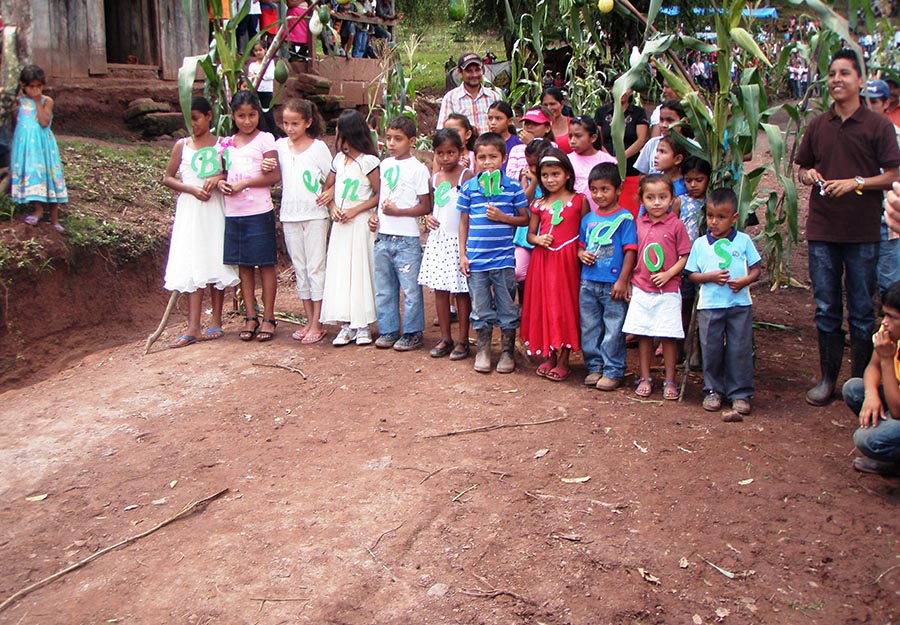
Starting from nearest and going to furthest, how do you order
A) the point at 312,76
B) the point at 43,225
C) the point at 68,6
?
the point at 43,225 → the point at 68,6 → the point at 312,76

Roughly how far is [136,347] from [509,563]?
397 cm

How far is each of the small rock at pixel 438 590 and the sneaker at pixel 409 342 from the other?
255cm

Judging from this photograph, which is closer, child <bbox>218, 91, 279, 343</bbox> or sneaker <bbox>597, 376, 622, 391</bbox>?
sneaker <bbox>597, 376, 622, 391</bbox>

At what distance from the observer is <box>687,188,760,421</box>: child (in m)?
4.45

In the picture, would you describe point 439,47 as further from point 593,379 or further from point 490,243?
point 593,379

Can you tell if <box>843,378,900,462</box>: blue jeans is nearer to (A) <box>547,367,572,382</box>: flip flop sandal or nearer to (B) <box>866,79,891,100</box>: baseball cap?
(A) <box>547,367,572,382</box>: flip flop sandal

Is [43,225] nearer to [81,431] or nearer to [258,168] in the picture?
[258,168]

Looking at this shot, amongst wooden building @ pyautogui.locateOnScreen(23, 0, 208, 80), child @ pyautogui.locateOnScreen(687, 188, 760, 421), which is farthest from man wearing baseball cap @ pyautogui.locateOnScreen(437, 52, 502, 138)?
wooden building @ pyautogui.locateOnScreen(23, 0, 208, 80)

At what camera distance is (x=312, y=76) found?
40.1 ft

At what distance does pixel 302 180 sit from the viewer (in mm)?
5785

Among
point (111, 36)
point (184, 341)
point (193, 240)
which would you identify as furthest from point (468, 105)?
point (111, 36)

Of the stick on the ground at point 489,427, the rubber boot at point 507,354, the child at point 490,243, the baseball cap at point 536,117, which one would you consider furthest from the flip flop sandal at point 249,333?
the baseball cap at point 536,117

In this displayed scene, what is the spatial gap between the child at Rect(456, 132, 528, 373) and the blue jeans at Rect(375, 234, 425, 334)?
0.43m

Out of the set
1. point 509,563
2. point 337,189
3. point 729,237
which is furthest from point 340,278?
point 509,563
